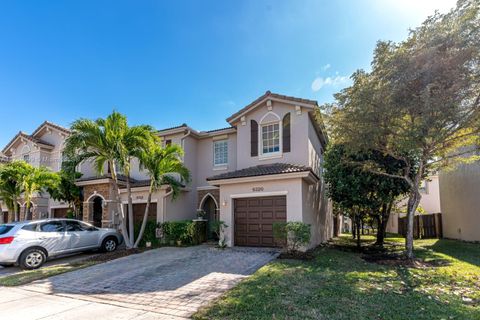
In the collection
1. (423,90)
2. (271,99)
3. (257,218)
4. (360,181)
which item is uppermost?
(271,99)

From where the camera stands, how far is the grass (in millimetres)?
8797

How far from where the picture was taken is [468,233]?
16.2 m

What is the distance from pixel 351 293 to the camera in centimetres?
654

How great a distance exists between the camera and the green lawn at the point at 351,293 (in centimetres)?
538

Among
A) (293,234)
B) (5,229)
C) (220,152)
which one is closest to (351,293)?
(293,234)

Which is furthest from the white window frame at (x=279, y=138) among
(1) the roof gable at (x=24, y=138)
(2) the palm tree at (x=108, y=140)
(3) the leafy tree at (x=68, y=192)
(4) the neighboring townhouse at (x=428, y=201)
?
(4) the neighboring townhouse at (x=428, y=201)

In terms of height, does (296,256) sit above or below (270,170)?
below

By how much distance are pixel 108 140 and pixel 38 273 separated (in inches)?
229

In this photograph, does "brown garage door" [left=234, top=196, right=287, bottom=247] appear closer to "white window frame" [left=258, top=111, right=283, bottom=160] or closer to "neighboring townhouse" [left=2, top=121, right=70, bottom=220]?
"white window frame" [left=258, top=111, right=283, bottom=160]

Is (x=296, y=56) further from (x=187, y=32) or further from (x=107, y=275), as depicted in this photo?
(x=107, y=275)

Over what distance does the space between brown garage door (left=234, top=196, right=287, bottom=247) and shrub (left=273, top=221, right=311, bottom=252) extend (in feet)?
4.81

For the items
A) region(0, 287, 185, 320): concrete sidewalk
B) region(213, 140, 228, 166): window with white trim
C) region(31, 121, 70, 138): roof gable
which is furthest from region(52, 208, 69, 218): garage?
region(0, 287, 185, 320): concrete sidewalk

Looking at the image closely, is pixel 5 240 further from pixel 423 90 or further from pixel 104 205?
pixel 423 90

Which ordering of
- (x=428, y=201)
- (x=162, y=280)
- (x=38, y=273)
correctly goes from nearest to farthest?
(x=162, y=280) → (x=38, y=273) → (x=428, y=201)
